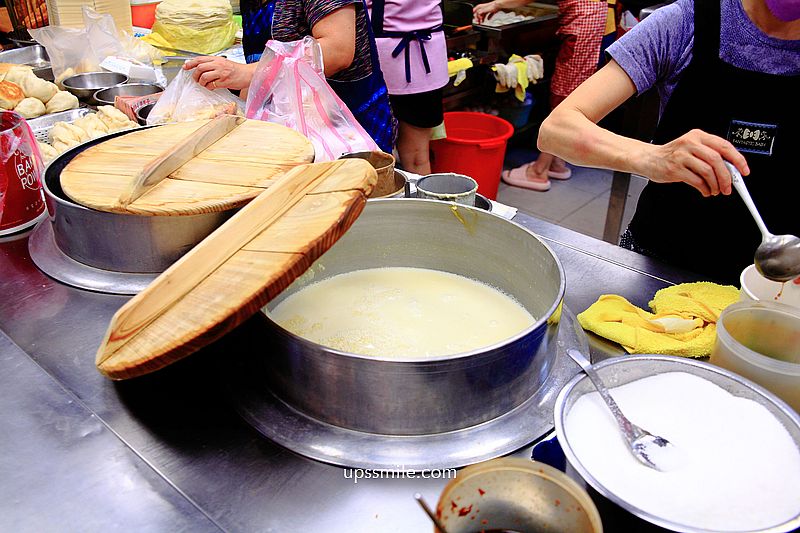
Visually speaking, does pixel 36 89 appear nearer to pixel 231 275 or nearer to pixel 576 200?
pixel 231 275

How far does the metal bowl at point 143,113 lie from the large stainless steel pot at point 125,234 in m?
0.63

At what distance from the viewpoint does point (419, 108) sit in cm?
312

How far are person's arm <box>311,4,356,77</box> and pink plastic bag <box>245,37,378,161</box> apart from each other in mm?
337

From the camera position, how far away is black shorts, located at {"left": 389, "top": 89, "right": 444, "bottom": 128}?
10.1 ft

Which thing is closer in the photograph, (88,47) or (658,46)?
(658,46)

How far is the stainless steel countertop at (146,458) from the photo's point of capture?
726mm

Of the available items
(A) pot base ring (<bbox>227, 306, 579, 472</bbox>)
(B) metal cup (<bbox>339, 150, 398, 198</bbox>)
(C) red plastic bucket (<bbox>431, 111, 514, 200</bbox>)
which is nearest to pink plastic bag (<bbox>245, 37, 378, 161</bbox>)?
(B) metal cup (<bbox>339, 150, 398, 198</bbox>)

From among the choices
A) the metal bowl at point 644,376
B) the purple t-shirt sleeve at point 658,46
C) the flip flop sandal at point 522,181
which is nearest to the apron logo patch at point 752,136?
the purple t-shirt sleeve at point 658,46

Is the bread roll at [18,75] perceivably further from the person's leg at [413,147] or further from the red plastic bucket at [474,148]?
the red plastic bucket at [474,148]

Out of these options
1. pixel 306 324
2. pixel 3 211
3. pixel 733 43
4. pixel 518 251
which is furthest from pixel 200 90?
pixel 733 43

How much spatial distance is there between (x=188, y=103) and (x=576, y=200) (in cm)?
313

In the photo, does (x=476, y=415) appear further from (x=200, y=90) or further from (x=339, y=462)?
(x=200, y=90)

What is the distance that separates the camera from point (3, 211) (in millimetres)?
1308

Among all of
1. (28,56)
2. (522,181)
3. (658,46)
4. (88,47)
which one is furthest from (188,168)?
(522,181)
